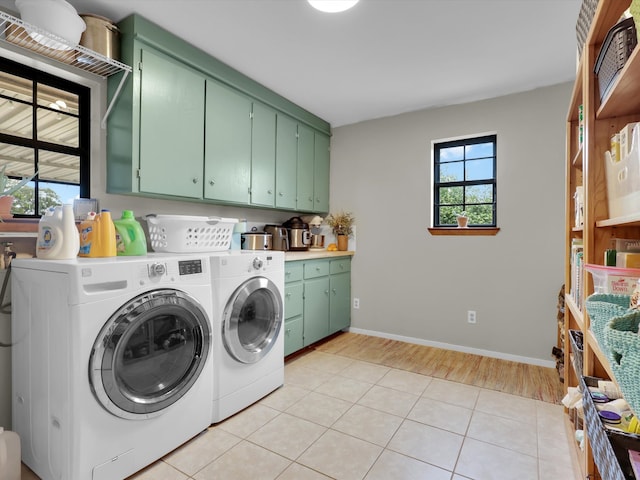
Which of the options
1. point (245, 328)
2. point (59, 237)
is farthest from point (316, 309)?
point (59, 237)

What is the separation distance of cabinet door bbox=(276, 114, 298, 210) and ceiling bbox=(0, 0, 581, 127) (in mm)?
314

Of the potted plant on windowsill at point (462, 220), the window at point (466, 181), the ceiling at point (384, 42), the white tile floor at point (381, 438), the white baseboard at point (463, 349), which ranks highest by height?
the ceiling at point (384, 42)

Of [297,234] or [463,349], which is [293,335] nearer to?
[297,234]

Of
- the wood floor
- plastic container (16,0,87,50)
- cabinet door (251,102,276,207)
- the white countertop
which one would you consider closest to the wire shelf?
plastic container (16,0,87,50)

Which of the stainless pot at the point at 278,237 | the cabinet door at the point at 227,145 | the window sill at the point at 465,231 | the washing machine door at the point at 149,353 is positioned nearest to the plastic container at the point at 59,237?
the washing machine door at the point at 149,353

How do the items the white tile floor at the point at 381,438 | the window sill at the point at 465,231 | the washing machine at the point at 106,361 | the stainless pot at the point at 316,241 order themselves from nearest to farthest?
the washing machine at the point at 106,361, the white tile floor at the point at 381,438, the window sill at the point at 465,231, the stainless pot at the point at 316,241

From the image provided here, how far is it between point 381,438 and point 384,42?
243cm

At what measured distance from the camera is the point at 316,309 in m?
3.21

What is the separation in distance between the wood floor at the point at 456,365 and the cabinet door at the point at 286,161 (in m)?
1.48

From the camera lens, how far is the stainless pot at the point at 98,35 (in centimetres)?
190

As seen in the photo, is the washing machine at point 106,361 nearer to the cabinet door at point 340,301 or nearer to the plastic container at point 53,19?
the plastic container at point 53,19

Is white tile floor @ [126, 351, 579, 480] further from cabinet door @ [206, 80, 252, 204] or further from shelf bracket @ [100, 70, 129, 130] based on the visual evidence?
shelf bracket @ [100, 70, 129, 130]

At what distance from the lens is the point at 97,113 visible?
7.16 feet

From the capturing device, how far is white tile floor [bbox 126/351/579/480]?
1.57 metres
